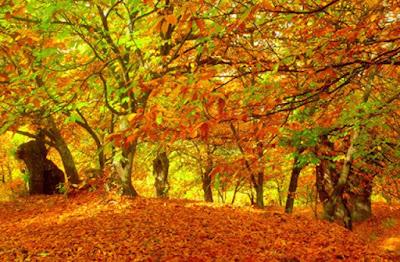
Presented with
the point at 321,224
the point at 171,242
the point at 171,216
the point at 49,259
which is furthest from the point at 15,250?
the point at 321,224

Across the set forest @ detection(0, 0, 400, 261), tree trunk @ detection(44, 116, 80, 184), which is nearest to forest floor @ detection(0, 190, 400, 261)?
forest @ detection(0, 0, 400, 261)

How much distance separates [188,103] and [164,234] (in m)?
3.78

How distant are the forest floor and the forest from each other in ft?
0.14

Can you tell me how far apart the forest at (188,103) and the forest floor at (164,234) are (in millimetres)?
42

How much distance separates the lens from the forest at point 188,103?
14.5 feet

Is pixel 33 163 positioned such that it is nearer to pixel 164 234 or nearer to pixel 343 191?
pixel 164 234

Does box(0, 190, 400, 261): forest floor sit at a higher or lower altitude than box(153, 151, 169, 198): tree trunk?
lower

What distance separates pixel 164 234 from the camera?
776 cm

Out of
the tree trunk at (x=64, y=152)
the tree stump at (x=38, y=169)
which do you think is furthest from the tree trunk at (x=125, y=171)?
the tree stump at (x=38, y=169)

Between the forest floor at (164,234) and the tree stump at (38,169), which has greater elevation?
the tree stump at (38,169)

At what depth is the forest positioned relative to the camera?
4434 mm

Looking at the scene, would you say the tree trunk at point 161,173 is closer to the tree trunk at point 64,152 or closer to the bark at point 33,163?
the tree trunk at point 64,152

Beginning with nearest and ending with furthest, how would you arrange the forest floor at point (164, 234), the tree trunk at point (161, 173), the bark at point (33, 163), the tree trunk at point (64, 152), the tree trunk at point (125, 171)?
the forest floor at point (164, 234) < the tree trunk at point (125, 171) < the tree trunk at point (64, 152) < the bark at point (33, 163) < the tree trunk at point (161, 173)

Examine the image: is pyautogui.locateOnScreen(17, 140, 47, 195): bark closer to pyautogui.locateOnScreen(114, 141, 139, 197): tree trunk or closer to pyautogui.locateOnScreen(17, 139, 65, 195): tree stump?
pyautogui.locateOnScreen(17, 139, 65, 195): tree stump
